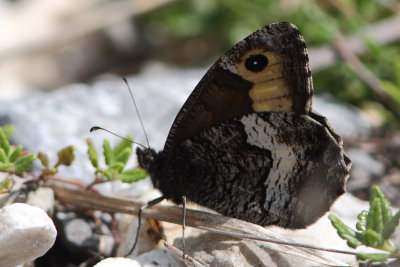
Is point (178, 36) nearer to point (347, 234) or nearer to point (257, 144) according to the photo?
point (257, 144)

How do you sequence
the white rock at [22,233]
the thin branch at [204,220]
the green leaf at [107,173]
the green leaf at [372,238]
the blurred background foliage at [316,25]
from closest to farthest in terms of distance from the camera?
the white rock at [22,233] → the green leaf at [372,238] → the thin branch at [204,220] → the green leaf at [107,173] → the blurred background foliage at [316,25]

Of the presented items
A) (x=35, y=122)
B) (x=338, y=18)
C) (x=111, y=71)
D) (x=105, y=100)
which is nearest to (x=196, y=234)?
(x=35, y=122)

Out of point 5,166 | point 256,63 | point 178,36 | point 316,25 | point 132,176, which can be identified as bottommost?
point 5,166

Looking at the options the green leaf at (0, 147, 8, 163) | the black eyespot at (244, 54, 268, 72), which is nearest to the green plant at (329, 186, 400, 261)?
the black eyespot at (244, 54, 268, 72)

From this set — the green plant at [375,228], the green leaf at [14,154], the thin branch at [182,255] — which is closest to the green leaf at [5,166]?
the green leaf at [14,154]

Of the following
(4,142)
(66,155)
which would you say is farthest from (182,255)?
(4,142)

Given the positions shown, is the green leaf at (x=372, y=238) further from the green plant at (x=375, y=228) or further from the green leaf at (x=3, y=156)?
the green leaf at (x=3, y=156)

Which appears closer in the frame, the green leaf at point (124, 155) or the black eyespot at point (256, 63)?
the black eyespot at point (256, 63)
